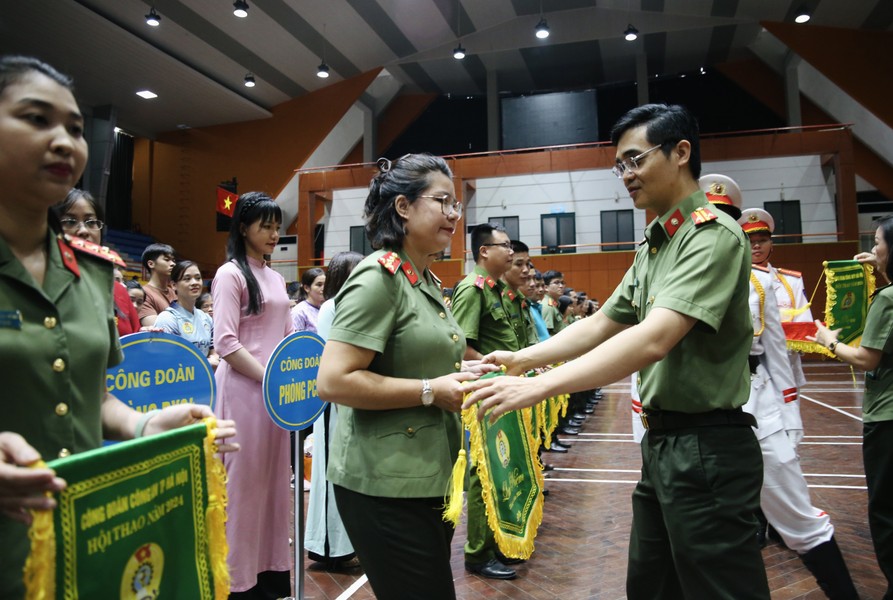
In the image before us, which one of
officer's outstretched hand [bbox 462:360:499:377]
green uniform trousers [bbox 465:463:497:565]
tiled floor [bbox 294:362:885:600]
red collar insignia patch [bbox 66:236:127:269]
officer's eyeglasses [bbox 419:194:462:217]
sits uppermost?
officer's eyeglasses [bbox 419:194:462:217]

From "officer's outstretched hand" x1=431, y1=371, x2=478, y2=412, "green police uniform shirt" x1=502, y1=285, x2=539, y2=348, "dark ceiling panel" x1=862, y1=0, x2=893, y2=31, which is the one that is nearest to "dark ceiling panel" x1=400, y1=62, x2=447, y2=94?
"dark ceiling panel" x1=862, y1=0, x2=893, y2=31

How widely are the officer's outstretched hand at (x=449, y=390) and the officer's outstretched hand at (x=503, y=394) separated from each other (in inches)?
1.0

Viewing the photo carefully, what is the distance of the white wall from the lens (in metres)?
15.9

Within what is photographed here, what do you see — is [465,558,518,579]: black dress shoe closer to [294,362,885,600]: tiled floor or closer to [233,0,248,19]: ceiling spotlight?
[294,362,885,600]: tiled floor

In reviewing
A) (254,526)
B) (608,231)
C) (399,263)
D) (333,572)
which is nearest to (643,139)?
(399,263)

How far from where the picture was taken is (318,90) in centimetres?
1939

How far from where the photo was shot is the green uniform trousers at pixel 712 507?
5.16ft

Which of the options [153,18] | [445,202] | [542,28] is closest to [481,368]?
[445,202]

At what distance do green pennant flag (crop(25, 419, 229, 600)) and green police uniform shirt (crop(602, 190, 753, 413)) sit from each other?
1.21 meters

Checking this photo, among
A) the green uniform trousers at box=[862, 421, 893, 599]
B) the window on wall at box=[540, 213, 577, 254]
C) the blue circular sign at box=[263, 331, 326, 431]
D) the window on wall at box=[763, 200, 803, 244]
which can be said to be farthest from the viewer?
the window on wall at box=[540, 213, 577, 254]

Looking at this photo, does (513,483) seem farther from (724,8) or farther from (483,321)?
(724,8)

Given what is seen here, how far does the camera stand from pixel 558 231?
17219mm

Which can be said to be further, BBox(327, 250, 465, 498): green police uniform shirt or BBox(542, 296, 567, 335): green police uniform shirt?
BBox(542, 296, 567, 335): green police uniform shirt

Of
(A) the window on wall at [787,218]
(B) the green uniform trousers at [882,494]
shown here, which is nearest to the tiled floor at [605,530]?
(B) the green uniform trousers at [882,494]
